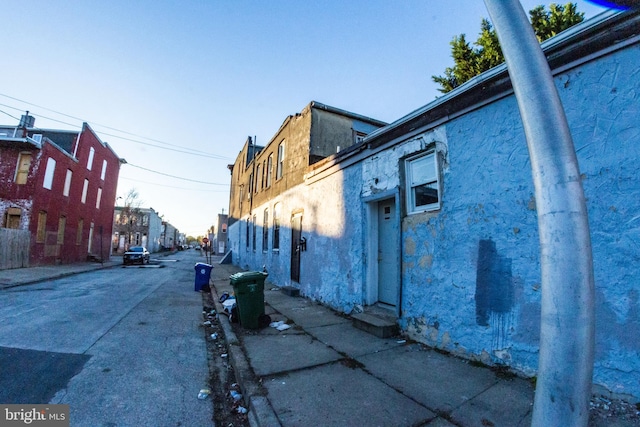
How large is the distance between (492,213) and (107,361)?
582cm

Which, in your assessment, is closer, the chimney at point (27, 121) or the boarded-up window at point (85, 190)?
the chimney at point (27, 121)

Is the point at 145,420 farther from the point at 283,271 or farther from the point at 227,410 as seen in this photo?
the point at 283,271

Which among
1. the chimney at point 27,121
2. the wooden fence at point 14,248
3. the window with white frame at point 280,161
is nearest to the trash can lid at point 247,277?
the window with white frame at point 280,161

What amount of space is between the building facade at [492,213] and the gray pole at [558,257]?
4.5 inches

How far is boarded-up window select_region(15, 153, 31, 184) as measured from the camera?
16.9 m

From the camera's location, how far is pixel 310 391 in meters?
3.13

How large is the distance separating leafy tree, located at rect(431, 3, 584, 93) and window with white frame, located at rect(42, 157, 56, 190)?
973 inches

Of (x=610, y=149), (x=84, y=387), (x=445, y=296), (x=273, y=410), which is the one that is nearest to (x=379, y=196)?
(x=445, y=296)

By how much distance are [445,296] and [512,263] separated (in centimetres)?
112

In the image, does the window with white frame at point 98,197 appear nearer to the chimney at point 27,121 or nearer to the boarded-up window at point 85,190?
the boarded-up window at point 85,190

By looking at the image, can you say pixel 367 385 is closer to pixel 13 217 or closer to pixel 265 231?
pixel 265 231

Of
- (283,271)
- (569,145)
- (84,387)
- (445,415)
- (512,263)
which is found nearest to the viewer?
(569,145)

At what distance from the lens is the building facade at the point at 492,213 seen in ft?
9.86

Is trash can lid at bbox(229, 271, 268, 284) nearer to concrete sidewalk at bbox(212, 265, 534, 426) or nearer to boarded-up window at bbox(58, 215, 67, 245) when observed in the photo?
concrete sidewalk at bbox(212, 265, 534, 426)
